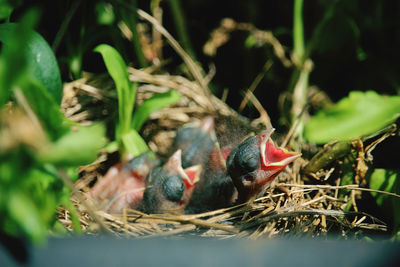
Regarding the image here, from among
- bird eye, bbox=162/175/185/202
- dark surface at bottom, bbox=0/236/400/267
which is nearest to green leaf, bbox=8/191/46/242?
dark surface at bottom, bbox=0/236/400/267

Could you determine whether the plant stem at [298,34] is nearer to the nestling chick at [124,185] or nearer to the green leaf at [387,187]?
the green leaf at [387,187]

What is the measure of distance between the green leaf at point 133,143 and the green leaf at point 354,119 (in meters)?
0.46

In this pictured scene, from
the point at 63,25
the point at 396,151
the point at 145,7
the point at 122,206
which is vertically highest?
the point at 145,7

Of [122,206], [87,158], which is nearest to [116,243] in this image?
[87,158]

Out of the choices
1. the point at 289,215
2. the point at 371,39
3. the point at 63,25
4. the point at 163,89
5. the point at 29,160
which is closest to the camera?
the point at 29,160

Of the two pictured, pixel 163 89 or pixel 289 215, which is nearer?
pixel 289 215

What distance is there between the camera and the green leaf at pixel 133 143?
3.33 feet

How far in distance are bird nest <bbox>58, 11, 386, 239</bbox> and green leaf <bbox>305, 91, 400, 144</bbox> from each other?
0.12 meters

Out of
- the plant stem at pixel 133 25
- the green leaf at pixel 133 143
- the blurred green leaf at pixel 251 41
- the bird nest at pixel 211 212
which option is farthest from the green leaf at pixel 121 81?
the blurred green leaf at pixel 251 41

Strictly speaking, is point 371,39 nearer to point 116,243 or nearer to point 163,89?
point 163,89

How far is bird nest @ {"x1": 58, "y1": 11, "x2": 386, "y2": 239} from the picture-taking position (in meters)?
0.78

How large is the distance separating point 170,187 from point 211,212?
12 centimetres

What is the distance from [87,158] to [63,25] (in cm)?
72

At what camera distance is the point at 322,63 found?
1.44 metres
